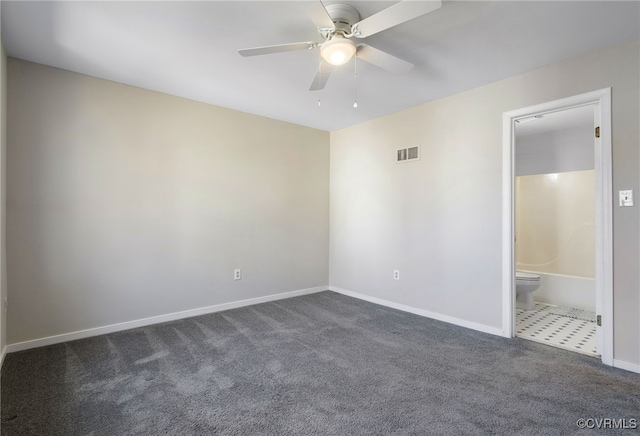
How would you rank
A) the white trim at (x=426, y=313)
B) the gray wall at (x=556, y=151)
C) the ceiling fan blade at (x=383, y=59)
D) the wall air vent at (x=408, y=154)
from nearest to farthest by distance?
the ceiling fan blade at (x=383, y=59) → the white trim at (x=426, y=313) → the wall air vent at (x=408, y=154) → the gray wall at (x=556, y=151)

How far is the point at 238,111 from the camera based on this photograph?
12.3 ft

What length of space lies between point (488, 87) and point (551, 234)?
292cm

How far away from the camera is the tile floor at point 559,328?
2.73 m

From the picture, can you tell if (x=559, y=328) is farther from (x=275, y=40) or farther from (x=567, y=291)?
(x=275, y=40)

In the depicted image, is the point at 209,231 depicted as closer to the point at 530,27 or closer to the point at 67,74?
the point at 67,74

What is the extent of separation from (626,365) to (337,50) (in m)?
3.06

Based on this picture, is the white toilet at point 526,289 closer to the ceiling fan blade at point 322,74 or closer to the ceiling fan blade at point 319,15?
the ceiling fan blade at point 322,74

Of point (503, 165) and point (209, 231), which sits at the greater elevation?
point (503, 165)

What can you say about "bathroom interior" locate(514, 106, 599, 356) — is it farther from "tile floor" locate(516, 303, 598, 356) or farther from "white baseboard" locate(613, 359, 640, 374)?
"white baseboard" locate(613, 359, 640, 374)

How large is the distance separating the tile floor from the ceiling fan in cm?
277

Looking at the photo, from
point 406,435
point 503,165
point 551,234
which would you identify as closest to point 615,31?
point 503,165

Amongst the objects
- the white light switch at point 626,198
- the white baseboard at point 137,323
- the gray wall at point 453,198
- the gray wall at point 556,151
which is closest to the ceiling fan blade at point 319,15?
the gray wall at point 453,198

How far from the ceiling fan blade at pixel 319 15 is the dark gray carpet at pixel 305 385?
2.23 metres

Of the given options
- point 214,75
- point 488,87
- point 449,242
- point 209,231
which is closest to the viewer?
point 214,75
